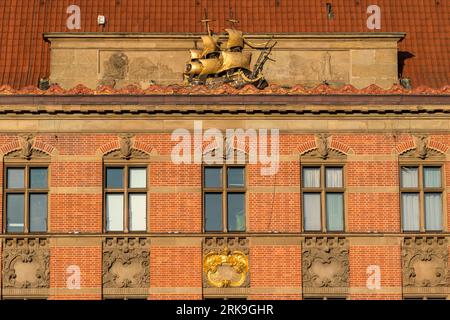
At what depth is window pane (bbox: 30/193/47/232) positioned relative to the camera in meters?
68.6

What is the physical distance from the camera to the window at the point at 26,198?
225ft

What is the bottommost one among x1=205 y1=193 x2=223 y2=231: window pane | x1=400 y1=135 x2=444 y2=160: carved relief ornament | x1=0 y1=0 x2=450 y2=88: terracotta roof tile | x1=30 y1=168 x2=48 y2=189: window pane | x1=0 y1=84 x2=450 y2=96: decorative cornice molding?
x1=205 y1=193 x2=223 y2=231: window pane

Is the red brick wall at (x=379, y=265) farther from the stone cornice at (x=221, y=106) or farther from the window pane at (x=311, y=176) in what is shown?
the stone cornice at (x=221, y=106)

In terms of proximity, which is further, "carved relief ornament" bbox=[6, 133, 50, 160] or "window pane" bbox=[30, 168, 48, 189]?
"window pane" bbox=[30, 168, 48, 189]

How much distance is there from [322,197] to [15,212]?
9792mm

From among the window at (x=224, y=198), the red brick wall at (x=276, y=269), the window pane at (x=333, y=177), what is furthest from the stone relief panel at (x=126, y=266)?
the window pane at (x=333, y=177)

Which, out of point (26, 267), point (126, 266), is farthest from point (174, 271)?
point (26, 267)

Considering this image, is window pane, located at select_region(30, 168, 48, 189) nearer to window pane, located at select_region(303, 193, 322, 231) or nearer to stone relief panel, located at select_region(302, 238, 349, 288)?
window pane, located at select_region(303, 193, 322, 231)

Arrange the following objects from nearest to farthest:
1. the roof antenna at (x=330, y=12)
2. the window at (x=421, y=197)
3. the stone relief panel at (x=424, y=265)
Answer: the stone relief panel at (x=424, y=265) → the window at (x=421, y=197) → the roof antenna at (x=330, y=12)

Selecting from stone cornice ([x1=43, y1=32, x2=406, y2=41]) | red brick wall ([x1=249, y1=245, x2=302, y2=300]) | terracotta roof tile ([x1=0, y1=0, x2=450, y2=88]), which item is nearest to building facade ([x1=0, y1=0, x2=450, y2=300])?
red brick wall ([x1=249, y1=245, x2=302, y2=300])

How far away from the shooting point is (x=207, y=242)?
68250 millimetres

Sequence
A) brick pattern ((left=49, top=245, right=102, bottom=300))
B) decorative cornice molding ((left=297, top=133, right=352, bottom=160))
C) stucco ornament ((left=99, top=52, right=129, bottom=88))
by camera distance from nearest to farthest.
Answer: brick pattern ((left=49, top=245, right=102, bottom=300)) → decorative cornice molding ((left=297, top=133, right=352, bottom=160)) → stucco ornament ((left=99, top=52, right=129, bottom=88))

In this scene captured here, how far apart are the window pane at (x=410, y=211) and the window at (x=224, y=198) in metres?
5.17
